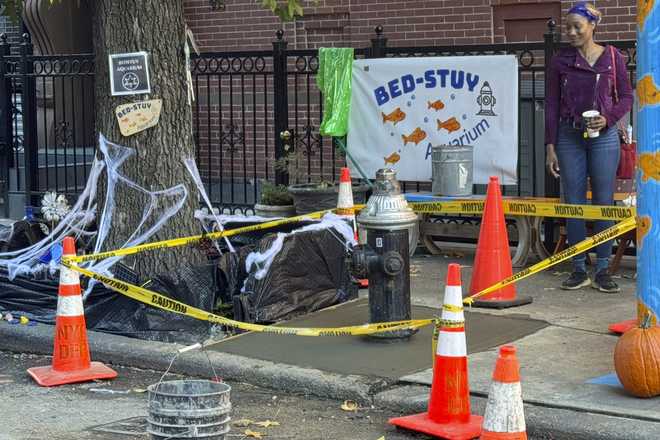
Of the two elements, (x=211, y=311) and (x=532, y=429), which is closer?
(x=532, y=429)

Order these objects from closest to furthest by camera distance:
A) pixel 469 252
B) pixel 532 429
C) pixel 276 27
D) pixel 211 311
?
1. pixel 532 429
2. pixel 211 311
3. pixel 469 252
4. pixel 276 27

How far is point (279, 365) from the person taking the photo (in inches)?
274

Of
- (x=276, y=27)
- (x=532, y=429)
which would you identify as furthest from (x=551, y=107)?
A: (x=276, y=27)

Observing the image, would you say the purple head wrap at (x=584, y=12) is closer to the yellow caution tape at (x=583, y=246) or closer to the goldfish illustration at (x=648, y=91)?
the yellow caution tape at (x=583, y=246)

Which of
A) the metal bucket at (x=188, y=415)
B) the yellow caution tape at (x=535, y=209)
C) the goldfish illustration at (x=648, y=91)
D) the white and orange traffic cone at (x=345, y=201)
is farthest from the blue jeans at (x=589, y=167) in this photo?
the metal bucket at (x=188, y=415)

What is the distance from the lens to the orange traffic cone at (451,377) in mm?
5570

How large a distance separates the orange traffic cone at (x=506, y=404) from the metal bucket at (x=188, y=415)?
3.70 feet

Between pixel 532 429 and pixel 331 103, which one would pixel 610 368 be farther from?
pixel 331 103

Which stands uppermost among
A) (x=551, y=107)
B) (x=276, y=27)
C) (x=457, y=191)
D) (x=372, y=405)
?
(x=276, y=27)

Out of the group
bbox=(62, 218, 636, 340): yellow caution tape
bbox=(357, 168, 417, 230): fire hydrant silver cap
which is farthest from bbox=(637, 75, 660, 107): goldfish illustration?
bbox=(357, 168, 417, 230): fire hydrant silver cap

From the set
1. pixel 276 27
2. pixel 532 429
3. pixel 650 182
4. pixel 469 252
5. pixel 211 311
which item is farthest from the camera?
pixel 276 27

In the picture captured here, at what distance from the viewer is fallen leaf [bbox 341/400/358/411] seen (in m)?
6.31

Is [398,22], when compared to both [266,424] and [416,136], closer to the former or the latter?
[416,136]

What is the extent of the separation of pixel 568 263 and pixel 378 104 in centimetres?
236
